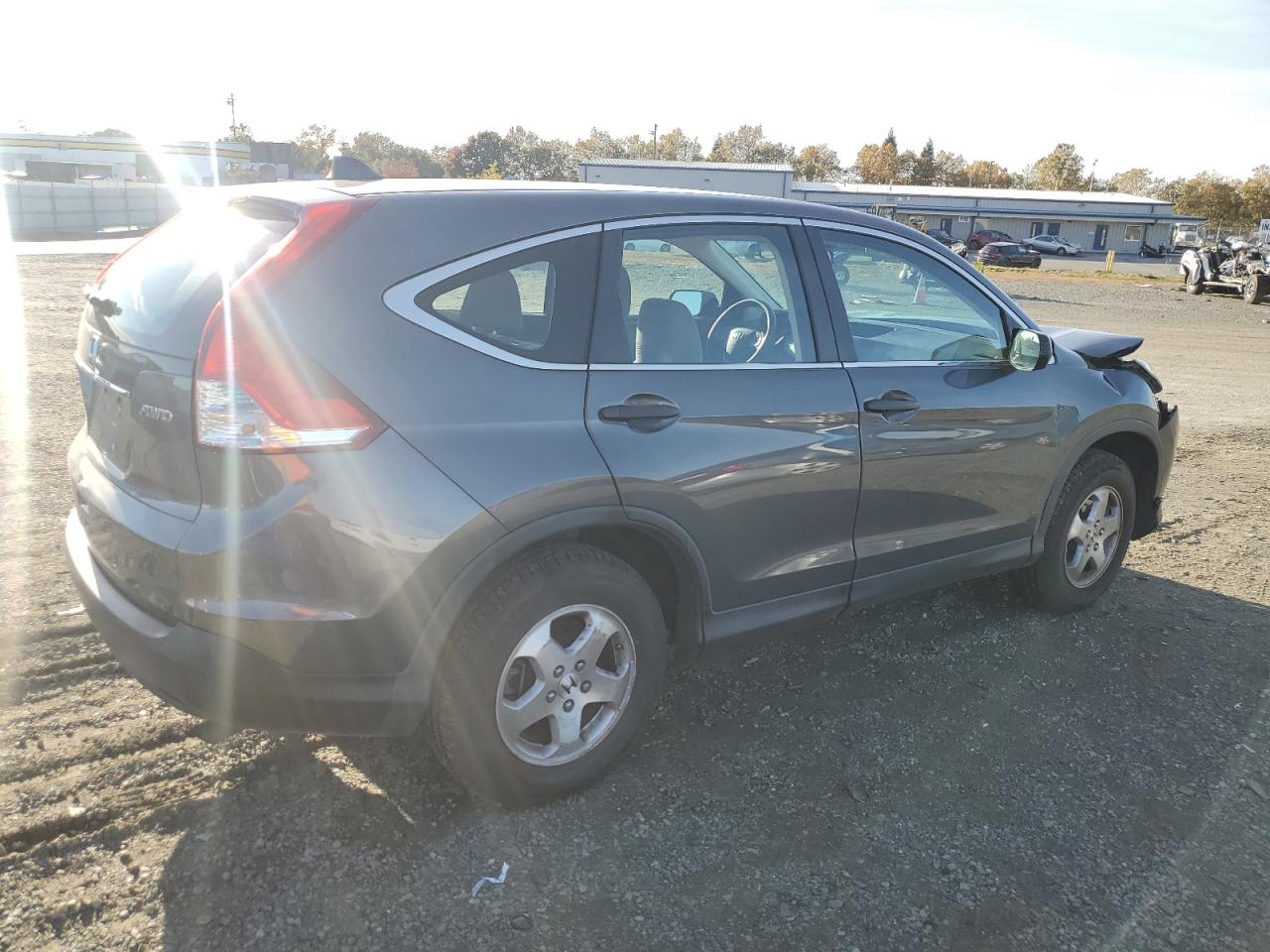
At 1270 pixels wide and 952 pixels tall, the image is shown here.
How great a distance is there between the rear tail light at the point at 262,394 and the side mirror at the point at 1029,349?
8.85 ft

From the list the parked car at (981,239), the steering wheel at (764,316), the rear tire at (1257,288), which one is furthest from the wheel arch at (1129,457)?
the parked car at (981,239)

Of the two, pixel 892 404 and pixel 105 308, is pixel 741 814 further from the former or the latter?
pixel 105 308

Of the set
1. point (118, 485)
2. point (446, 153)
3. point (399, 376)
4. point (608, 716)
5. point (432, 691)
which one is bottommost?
point (608, 716)

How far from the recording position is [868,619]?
4570 mm

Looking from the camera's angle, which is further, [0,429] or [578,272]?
[0,429]

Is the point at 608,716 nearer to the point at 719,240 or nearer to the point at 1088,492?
the point at 719,240

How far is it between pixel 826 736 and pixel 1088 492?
1885 mm

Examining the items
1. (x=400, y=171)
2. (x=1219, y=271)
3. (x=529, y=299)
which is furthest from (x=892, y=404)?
(x=1219, y=271)

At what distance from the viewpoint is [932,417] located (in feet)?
12.1

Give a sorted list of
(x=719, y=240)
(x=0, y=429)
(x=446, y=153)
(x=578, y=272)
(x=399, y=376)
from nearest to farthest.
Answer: (x=399, y=376) < (x=578, y=272) < (x=719, y=240) < (x=0, y=429) < (x=446, y=153)

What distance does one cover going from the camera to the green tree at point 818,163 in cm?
11944

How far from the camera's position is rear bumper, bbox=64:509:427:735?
249 cm

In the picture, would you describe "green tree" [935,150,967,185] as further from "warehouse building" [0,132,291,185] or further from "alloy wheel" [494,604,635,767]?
"alloy wheel" [494,604,635,767]

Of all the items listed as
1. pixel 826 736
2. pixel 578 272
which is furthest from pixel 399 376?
pixel 826 736
